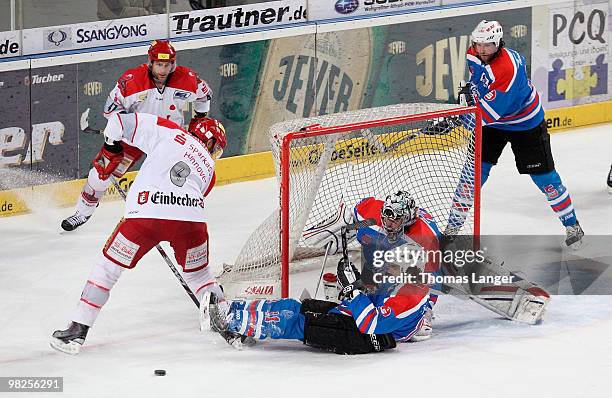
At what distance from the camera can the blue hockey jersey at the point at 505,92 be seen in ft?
24.8

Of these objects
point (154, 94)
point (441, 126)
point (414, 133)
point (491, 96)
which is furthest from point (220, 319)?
point (491, 96)

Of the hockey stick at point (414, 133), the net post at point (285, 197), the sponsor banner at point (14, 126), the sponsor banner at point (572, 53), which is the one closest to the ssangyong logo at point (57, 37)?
the sponsor banner at point (14, 126)

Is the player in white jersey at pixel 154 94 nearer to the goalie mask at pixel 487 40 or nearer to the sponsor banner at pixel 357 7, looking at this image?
the goalie mask at pixel 487 40

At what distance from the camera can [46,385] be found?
19.4 ft

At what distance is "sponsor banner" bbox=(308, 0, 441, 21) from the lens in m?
9.61

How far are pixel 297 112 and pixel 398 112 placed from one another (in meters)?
2.38

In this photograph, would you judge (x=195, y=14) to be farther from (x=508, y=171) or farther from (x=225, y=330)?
(x=225, y=330)

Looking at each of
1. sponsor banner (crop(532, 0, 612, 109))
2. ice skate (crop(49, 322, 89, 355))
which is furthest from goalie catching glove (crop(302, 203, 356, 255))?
sponsor banner (crop(532, 0, 612, 109))

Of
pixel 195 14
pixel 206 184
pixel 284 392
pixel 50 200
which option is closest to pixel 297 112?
pixel 195 14

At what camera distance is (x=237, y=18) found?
9289 millimetres

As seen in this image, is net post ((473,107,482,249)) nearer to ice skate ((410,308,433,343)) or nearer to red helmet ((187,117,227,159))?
ice skate ((410,308,433,343))

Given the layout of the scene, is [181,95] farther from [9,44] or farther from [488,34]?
[488,34]

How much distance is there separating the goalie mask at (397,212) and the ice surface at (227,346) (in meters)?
0.51

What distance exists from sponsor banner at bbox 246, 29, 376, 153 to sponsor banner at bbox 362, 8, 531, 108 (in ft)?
0.40
